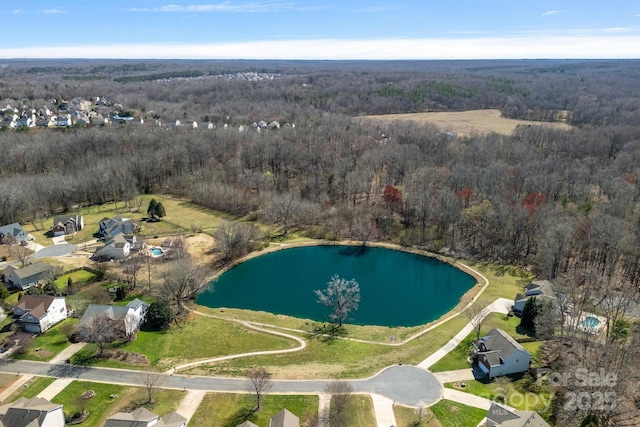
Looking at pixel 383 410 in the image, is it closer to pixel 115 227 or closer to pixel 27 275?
pixel 27 275

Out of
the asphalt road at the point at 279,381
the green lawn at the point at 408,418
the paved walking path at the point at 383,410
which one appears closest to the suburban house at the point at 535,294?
the asphalt road at the point at 279,381

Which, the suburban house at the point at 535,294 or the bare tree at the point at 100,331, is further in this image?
the suburban house at the point at 535,294

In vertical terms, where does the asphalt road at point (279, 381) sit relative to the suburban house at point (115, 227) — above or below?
below

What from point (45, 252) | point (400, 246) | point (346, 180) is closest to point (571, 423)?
point (400, 246)

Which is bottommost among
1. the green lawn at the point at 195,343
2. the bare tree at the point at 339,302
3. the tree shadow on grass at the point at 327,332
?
the tree shadow on grass at the point at 327,332

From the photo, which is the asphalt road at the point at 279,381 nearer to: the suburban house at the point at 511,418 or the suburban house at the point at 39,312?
the suburban house at the point at 511,418

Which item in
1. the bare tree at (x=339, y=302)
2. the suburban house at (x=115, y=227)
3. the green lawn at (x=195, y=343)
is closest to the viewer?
Answer: the green lawn at (x=195, y=343)

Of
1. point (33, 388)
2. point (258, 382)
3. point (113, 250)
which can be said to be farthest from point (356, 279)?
point (33, 388)

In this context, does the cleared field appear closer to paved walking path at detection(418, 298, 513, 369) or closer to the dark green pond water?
the dark green pond water
